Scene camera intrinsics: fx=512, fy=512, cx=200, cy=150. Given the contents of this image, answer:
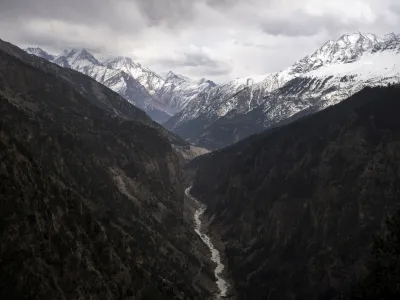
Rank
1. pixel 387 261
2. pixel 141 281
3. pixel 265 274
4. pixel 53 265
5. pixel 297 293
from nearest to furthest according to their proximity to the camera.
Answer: pixel 387 261
pixel 53 265
pixel 141 281
pixel 297 293
pixel 265 274

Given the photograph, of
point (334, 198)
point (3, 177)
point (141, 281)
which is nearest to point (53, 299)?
point (3, 177)

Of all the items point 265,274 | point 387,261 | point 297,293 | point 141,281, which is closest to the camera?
point 387,261

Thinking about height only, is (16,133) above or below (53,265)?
above

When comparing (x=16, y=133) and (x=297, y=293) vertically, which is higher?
(x=16, y=133)

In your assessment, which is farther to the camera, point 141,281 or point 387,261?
point 141,281

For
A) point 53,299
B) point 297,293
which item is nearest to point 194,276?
point 297,293

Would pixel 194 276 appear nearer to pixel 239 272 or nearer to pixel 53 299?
pixel 239 272

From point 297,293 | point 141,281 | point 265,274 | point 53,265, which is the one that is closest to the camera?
point 53,265

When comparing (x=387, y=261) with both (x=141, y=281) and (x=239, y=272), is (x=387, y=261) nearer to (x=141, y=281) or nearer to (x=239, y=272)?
(x=141, y=281)

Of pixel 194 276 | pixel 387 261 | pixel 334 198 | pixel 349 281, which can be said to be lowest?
pixel 194 276
